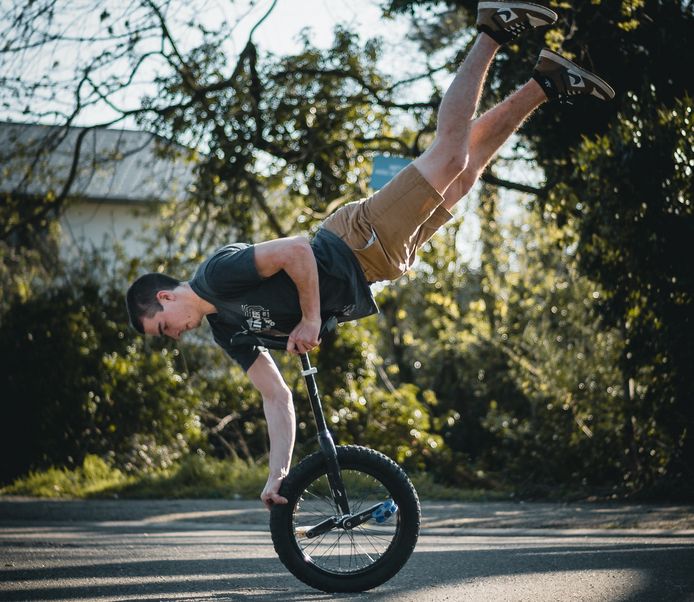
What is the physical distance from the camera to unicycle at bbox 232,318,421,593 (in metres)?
4.06

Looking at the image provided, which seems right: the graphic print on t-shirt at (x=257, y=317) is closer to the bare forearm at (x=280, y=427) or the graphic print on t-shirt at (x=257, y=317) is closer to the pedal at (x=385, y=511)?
Result: the bare forearm at (x=280, y=427)

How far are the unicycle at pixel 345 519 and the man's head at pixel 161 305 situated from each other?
0.82 m

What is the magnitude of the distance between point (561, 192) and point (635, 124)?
1885mm

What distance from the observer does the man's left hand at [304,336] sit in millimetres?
4105

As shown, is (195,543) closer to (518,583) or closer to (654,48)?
(518,583)

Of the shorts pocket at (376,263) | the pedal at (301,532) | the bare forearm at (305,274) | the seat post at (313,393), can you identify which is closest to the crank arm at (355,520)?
the pedal at (301,532)

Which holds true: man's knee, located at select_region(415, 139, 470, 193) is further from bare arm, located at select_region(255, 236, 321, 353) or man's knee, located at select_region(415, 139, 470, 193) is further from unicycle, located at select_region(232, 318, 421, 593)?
unicycle, located at select_region(232, 318, 421, 593)

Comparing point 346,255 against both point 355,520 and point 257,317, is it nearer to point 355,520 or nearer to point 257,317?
point 257,317

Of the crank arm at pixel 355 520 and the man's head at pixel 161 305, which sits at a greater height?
the man's head at pixel 161 305

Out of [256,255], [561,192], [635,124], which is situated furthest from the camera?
[561,192]

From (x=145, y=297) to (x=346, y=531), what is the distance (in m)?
1.41

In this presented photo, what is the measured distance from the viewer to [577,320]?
373 inches

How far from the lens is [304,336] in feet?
13.5

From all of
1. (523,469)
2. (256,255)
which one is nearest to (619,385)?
(523,469)
